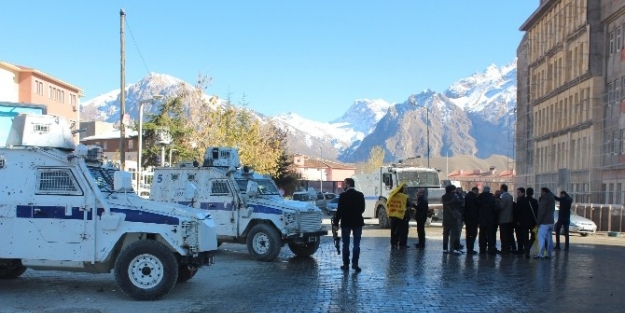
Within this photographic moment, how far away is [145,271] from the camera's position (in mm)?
10031

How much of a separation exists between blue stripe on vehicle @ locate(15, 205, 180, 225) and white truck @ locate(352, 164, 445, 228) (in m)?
20.0

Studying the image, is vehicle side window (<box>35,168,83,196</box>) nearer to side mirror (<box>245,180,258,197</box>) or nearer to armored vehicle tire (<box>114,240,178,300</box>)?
armored vehicle tire (<box>114,240,178,300</box>)

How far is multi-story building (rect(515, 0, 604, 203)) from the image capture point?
39.9 m

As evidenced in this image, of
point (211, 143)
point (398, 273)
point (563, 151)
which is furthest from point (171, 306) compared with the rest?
point (563, 151)

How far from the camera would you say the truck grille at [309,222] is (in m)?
15.7

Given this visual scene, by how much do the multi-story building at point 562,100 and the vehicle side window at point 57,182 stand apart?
23517mm

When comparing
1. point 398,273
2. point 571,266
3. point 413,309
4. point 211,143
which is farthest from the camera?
point 211,143

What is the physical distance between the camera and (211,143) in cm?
3928

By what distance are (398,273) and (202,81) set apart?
2864 centimetres

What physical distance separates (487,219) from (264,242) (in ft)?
19.3

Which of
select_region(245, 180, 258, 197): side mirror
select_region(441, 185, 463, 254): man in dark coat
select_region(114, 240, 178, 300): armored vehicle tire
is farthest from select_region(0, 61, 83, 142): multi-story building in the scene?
select_region(114, 240, 178, 300): armored vehicle tire

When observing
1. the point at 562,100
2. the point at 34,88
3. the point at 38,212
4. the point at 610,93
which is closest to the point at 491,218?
the point at 38,212

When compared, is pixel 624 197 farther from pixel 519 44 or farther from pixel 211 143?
pixel 519 44

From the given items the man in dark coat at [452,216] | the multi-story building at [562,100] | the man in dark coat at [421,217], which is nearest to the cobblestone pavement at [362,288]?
the man in dark coat at [452,216]
